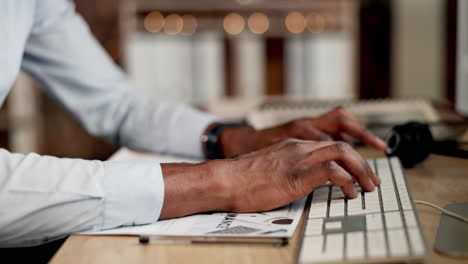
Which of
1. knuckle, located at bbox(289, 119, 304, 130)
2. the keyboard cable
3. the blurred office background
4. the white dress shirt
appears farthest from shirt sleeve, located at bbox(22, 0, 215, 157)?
the blurred office background

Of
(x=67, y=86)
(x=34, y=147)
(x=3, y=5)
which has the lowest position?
(x=34, y=147)

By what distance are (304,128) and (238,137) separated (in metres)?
0.13

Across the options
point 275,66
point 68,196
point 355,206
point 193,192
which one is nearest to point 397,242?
point 355,206

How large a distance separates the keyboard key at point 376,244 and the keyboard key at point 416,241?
27 mm

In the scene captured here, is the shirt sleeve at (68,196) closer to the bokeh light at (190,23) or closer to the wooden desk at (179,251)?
the wooden desk at (179,251)

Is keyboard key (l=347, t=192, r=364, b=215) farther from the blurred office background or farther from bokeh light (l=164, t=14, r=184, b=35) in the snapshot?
bokeh light (l=164, t=14, r=184, b=35)

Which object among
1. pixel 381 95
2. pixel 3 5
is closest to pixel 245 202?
pixel 3 5

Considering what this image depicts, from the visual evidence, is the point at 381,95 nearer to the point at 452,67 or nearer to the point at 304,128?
the point at 452,67

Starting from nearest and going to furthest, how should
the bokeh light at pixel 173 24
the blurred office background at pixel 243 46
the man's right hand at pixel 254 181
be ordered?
1. the man's right hand at pixel 254 181
2. the blurred office background at pixel 243 46
3. the bokeh light at pixel 173 24

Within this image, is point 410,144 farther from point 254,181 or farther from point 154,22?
point 154,22

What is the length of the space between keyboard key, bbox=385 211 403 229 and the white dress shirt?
0.88 feet

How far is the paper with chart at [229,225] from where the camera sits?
68 cm

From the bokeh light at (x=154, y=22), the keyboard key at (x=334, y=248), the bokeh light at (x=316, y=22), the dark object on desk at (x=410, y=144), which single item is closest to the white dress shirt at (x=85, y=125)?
the keyboard key at (x=334, y=248)

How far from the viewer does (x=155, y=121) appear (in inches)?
51.3
